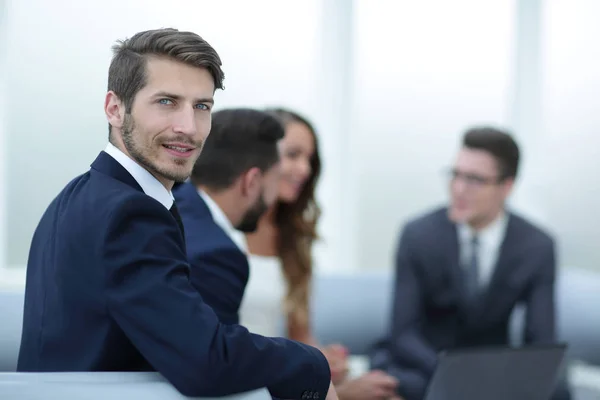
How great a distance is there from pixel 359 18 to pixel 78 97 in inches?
116

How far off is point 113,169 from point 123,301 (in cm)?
21

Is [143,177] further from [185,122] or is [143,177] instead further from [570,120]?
[570,120]

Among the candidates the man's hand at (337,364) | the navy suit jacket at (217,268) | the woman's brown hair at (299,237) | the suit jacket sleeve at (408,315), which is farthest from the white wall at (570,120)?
the navy suit jacket at (217,268)

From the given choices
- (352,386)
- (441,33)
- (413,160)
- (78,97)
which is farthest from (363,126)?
(78,97)

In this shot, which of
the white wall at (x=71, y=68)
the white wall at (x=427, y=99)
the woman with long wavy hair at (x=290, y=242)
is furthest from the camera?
the white wall at (x=427, y=99)

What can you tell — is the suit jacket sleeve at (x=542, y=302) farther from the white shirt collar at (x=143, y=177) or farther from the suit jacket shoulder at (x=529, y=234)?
the white shirt collar at (x=143, y=177)

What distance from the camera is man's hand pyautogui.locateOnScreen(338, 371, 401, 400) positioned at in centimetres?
278

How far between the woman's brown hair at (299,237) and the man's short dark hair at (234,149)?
1200mm

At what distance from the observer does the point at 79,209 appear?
122 centimetres

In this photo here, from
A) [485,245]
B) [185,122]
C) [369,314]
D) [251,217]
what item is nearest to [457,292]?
[485,245]

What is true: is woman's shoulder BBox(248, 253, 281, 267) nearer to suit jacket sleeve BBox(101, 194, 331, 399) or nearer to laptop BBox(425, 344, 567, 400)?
laptop BBox(425, 344, 567, 400)

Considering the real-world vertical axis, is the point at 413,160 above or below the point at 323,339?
above

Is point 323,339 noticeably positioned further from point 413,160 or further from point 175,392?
point 175,392

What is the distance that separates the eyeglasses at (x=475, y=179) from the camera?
3.44 meters
